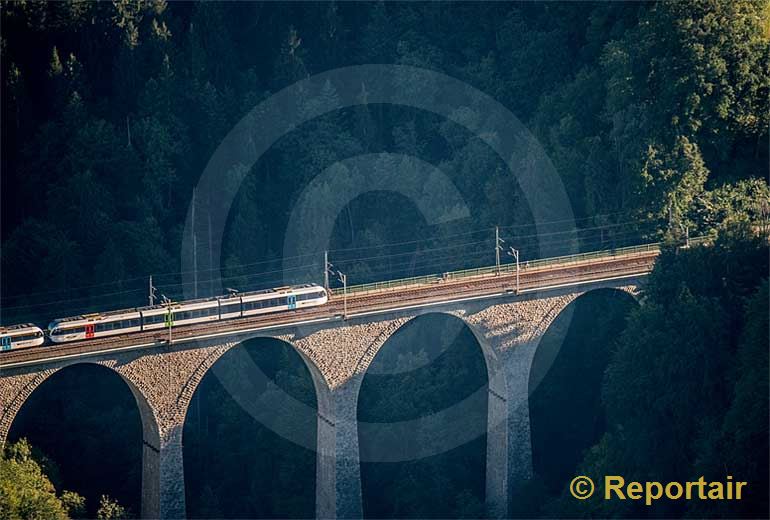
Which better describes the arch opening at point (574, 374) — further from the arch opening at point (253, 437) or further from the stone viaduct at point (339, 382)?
the arch opening at point (253, 437)

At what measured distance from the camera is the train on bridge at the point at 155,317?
232ft

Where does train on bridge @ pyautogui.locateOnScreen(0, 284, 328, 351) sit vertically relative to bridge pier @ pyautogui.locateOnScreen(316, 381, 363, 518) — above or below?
above

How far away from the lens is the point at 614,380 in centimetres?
7338

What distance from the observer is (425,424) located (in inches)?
3263

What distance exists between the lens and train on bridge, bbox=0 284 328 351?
7056 centimetres

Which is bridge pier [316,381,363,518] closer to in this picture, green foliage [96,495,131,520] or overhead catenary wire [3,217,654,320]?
green foliage [96,495,131,520]

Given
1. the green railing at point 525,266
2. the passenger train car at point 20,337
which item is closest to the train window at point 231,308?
the green railing at point 525,266

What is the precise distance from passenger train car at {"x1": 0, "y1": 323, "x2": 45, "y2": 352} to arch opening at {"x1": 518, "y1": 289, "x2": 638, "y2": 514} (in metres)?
23.8

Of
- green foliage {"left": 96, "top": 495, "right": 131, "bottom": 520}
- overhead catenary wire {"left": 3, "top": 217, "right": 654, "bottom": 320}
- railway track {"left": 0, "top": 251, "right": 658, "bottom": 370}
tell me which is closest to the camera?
railway track {"left": 0, "top": 251, "right": 658, "bottom": 370}

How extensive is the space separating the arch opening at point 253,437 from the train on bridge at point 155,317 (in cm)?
648

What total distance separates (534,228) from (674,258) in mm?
13994

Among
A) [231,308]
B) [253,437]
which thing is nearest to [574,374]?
[253,437]

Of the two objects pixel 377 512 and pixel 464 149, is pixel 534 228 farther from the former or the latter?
pixel 377 512

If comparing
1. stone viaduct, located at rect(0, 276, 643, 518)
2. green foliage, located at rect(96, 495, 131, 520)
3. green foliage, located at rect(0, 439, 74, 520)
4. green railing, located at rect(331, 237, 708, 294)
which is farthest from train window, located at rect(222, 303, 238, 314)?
green foliage, located at rect(0, 439, 74, 520)
